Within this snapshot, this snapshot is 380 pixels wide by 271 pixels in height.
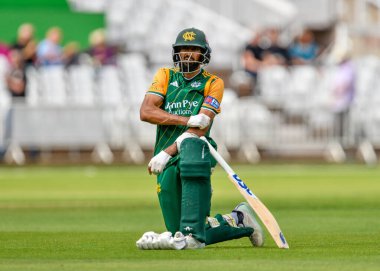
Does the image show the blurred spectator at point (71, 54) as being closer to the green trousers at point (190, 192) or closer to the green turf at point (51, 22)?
the green turf at point (51, 22)

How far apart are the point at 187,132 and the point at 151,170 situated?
0.38 m

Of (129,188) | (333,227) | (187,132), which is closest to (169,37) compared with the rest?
(129,188)

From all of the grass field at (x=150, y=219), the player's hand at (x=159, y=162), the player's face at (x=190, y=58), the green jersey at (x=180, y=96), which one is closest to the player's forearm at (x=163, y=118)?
the green jersey at (x=180, y=96)

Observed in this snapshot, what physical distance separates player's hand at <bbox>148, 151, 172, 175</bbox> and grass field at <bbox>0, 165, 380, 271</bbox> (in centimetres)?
61

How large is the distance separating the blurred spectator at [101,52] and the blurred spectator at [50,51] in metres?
0.77

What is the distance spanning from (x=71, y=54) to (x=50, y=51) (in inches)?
22.4

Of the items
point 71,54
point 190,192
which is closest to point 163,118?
point 190,192

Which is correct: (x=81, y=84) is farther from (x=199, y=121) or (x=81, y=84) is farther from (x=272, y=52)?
(x=199, y=121)

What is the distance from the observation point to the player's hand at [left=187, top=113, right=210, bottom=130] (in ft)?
30.8

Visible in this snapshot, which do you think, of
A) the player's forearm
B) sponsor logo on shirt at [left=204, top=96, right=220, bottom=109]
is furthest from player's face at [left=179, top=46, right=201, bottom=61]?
the player's forearm

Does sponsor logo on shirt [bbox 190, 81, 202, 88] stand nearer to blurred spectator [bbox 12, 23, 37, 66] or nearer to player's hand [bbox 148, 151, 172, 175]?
player's hand [bbox 148, 151, 172, 175]

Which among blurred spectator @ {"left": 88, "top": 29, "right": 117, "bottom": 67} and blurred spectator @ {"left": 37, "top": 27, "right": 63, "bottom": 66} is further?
blurred spectator @ {"left": 88, "top": 29, "right": 117, "bottom": 67}

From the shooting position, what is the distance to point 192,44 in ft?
31.6

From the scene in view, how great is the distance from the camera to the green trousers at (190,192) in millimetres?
9250
